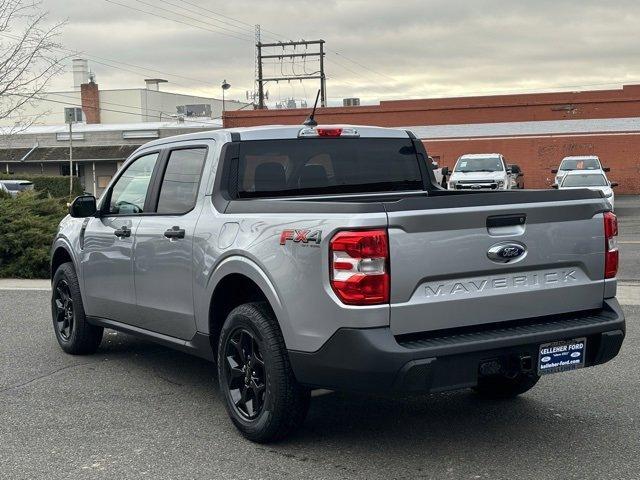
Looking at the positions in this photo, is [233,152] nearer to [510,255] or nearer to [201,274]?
[201,274]

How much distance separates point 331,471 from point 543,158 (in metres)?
41.7

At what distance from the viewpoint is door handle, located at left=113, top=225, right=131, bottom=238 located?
258 inches

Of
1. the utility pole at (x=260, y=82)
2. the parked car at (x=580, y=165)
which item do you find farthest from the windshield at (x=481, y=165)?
the utility pole at (x=260, y=82)

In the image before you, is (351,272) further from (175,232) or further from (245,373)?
(175,232)

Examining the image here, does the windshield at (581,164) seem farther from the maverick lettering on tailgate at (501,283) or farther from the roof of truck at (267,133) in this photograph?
the maverick lettering on tailgate at (501,283)

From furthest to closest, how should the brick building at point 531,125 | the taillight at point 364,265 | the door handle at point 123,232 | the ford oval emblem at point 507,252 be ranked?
the brick building at point 531,125
the door handle at point 123,232
the ford oval emblem at point 507,252
the taillight at point 364,265

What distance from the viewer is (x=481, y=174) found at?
3047 centimetres

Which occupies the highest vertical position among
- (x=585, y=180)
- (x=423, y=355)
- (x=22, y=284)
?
(x=423, y=355)

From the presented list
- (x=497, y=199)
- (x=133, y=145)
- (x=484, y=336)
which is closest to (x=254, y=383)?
(x=484, y=336)

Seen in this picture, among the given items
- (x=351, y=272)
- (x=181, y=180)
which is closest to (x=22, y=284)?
(x=181, y=180)

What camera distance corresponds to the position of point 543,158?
44.5 metres

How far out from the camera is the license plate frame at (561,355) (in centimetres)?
481

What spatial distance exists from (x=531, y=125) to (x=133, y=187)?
40.2 m

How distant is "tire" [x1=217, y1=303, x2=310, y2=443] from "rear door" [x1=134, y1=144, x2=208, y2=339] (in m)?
0.58
